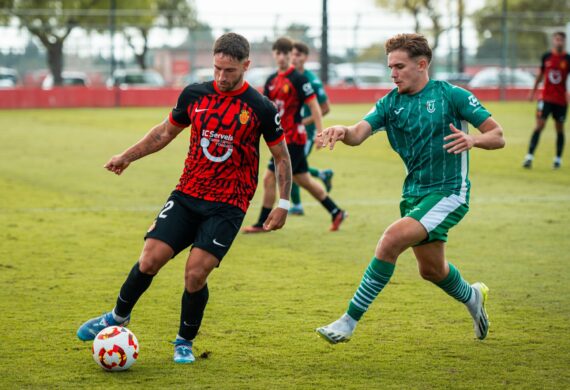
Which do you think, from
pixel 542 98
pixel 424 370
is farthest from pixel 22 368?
pixel 542 98

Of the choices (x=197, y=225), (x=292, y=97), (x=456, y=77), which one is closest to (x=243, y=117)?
(x=197, y=225)

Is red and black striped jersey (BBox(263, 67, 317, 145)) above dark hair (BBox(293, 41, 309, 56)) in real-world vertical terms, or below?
below

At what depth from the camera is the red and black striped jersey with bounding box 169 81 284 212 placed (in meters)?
6.04

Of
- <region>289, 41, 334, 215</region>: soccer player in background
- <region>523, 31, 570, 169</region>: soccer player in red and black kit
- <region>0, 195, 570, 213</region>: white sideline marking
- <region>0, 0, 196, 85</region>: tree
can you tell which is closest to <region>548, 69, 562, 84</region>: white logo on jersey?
<region>523, 31, 570, 169</region>: soccer player in red and black kit

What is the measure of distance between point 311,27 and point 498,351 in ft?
125

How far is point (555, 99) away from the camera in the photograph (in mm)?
17609

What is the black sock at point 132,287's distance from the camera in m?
6.00

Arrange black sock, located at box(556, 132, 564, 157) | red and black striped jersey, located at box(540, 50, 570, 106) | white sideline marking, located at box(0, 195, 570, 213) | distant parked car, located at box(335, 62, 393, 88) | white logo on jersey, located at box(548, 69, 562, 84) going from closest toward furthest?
white sideline marking, located at box(0, 195, 570, 213) → black sock, located at box(556, 132, 564, 157) → red and black striped jersey, located at box(540, 50, 570, 106) → white logo on jersey, located at box(548, 69, 562, 84) → distant parked car, located at box(335, 62, 393, 88)

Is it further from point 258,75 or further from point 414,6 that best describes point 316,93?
point 414,6

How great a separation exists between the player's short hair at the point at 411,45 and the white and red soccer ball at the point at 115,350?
246 centimetres

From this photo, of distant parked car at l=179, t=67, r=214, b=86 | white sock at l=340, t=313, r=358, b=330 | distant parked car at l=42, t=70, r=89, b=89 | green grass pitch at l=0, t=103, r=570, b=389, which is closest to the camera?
green grass pitch at l=0, t=103, r=570, b=389

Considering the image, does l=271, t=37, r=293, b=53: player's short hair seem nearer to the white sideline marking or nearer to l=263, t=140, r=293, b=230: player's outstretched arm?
the white sideline marking

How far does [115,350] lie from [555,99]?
533 inches

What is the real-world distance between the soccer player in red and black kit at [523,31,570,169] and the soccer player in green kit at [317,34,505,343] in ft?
38.2
